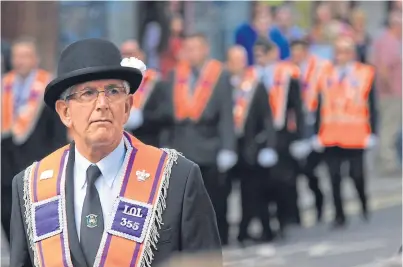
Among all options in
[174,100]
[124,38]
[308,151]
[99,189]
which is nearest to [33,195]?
[99,189]

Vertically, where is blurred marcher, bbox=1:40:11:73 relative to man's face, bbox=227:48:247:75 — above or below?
above

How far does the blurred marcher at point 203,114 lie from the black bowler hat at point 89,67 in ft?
18.9

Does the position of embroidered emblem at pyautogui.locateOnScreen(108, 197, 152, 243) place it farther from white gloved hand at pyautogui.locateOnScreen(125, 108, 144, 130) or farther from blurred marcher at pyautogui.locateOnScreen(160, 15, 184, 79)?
blurred marcher at pyautogui.locateOnScreen(160, 15, 184, 79)

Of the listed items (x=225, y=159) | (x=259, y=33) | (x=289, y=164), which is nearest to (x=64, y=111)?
(x=225, y=159)

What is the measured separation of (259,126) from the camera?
10.4 metres

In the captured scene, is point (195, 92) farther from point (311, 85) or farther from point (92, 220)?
point (92, 220)

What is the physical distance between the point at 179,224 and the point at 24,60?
6556mm

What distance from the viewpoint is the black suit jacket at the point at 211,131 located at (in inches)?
383

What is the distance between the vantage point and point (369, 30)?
44.9ft

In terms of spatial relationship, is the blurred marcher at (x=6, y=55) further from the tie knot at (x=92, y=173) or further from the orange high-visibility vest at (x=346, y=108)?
the tie knot at (x=92, y=173)

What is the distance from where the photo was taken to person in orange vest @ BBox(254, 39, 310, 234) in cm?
1082

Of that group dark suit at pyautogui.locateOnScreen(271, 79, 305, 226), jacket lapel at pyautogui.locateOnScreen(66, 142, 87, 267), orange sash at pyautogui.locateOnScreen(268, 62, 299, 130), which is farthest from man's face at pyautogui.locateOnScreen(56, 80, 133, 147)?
dark suit at pyautogui.locateOnScreen(271, 79, 305, 226)

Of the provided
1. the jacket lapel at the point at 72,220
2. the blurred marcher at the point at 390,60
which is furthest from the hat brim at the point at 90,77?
the blurred marcher at the point at 390,60

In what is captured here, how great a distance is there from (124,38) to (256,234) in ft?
9.44
